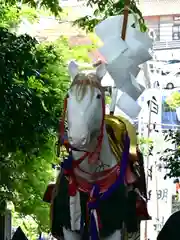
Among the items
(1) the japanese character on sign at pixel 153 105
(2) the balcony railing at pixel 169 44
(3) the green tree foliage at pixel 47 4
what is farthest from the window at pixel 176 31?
(3) the green tree foliage at pixel 47 4

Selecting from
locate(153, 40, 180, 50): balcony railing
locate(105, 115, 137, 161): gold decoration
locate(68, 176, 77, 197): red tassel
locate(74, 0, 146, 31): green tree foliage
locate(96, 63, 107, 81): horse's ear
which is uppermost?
locate(74, 0, 146, 31): green tree foliage

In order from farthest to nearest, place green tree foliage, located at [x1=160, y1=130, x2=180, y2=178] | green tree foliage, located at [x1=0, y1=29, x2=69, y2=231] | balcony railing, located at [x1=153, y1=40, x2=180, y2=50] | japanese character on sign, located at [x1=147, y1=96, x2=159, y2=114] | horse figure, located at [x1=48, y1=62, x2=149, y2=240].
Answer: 1. balcony railing, located at [x1=153, y1=40, x2=180, y2=50]
2. japanese character on sign, located at [x1=147, y1=96, x2=159, y2=114]
3. green tree foliage, located at [x1=160, y1=130, x2=180, y2=178]
4. green tree foliage, located at [x1=0, y1=29, x2=69, y2=231]
5. horse figure, located at [x1=48, y1=62, x2=149, y2=240]

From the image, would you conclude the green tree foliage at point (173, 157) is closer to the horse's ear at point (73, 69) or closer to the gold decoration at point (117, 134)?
the gold decoration at point (117, 134)

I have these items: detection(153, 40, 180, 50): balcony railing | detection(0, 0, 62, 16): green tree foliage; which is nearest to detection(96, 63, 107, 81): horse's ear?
detection(0, 0, 62, 16): green tree foliage

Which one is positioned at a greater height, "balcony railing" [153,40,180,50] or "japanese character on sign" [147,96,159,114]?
"balcony railing" [153,40,180,50]

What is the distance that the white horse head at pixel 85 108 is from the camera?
1955mm

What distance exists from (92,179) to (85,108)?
319mm

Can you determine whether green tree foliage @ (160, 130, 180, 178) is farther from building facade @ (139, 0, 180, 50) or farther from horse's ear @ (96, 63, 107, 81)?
building facade @ (139, 0, 180, 50)

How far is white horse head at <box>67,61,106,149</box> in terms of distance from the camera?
1.96 metres

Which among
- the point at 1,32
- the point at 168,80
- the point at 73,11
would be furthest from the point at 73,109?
the point at 168,80

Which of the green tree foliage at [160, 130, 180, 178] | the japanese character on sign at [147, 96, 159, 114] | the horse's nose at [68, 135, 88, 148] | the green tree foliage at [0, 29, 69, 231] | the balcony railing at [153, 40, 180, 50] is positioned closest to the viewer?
the horse's nose at [68, 135, 88, 148]

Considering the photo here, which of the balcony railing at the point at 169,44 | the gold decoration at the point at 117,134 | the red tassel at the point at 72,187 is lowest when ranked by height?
the red tassel at the point at 72,187

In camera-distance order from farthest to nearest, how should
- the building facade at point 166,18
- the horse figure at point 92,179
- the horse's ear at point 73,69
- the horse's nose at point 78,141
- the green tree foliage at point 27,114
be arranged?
the building facade at point 166,18
the green tree foliage at point 27,114
the horse's ear at point 73,69
the horse figure at point 92,179
the horse's nose at point 78,141

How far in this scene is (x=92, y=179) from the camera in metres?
2.15
